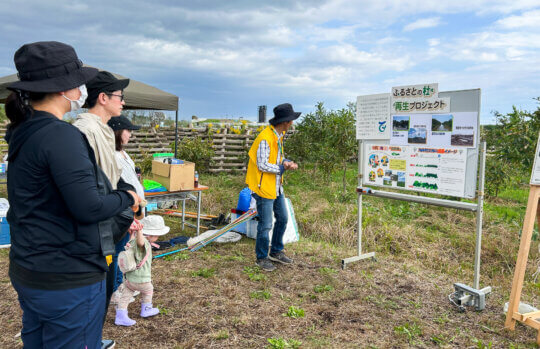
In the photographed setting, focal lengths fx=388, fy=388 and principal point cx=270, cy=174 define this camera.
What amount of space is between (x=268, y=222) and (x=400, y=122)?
1.85 meters

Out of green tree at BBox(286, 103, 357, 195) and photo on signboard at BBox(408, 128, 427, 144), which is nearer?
photo on signboard at BBox(408, 128, 427, 144)

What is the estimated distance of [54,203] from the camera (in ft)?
4.66

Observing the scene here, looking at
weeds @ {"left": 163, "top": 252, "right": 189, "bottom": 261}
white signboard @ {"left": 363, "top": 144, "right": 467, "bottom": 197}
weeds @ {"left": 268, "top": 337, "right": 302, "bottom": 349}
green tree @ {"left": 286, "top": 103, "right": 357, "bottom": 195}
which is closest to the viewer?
weeds @ {"left": 268, "top": 337, "right": 302, "bottom": 349}

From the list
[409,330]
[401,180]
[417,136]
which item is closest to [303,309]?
Answer: [409,330]

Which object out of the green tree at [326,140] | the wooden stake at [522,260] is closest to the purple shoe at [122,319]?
the wooden stake at [522,260]

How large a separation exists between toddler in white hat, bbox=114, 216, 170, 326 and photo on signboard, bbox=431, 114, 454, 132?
2.85 m

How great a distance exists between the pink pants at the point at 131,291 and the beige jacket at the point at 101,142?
1.45 m

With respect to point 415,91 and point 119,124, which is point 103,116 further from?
point 415,91

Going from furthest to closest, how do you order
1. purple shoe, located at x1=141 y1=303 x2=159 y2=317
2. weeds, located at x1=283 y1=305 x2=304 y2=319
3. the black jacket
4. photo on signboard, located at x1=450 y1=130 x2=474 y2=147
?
photo on signboard, located at x1=450 y1=130 x2=474 y2=147
weeds, located at x1=283 y1=305 x2=304 y2=319
purple shoe, located at x1=141 y1=303 x2=159 y2=317
the black jacket

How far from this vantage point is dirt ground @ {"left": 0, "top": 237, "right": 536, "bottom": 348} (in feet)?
10.2

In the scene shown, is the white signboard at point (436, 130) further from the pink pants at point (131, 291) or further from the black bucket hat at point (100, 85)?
the black bucket hat at point (100, 85)

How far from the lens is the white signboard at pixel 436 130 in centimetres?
369

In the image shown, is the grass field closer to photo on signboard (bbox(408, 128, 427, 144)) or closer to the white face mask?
photo on signboard (bbox(408, 128, 427, 144))

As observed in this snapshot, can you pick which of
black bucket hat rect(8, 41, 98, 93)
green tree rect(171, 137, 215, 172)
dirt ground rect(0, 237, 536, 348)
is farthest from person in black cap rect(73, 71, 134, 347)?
green tree rect(171, 137, 215, 172)
